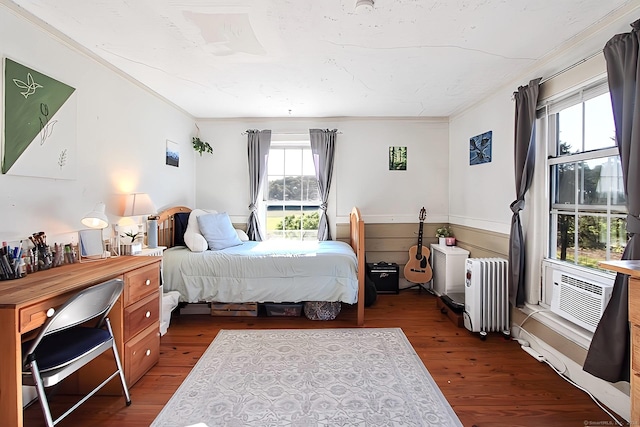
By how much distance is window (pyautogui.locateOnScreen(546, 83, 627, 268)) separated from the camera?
199cm

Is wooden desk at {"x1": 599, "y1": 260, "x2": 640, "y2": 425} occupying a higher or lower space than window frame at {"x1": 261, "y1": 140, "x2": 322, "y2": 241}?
lower

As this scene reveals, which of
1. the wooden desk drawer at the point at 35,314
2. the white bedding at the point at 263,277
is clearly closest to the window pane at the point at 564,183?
the white bedding at the point at 263,277

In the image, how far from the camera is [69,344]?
5.30 feet

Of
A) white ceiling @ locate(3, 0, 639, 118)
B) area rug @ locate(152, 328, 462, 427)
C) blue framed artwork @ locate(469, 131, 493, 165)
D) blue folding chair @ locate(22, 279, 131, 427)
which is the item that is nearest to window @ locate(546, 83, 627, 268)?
white ceiling @ locate(3, 0, 639, 118)

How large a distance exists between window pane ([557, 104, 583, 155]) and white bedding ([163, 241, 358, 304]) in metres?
1.99

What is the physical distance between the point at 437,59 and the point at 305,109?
178 centimetres

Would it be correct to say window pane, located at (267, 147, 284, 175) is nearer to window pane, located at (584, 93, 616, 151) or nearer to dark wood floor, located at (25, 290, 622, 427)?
dark wood floor, located at (25, 290, 622, 427)

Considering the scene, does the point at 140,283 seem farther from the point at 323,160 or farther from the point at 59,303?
the point at 323,160

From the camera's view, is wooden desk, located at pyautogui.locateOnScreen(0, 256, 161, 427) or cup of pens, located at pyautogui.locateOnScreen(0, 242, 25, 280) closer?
wooden desk, located at pyautogui.locateOnScreen(0, 256, 161, 427)

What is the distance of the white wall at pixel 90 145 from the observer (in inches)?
72.2

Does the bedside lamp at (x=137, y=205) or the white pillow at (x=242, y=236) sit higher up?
the bedside lamp at (x=137, y=205)

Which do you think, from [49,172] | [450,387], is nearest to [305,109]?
[49,172]

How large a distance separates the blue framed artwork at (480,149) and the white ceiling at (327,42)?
1.54ft

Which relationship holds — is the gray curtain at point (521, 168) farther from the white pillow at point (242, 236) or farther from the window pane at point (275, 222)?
the white pillow at point (242, 236)
